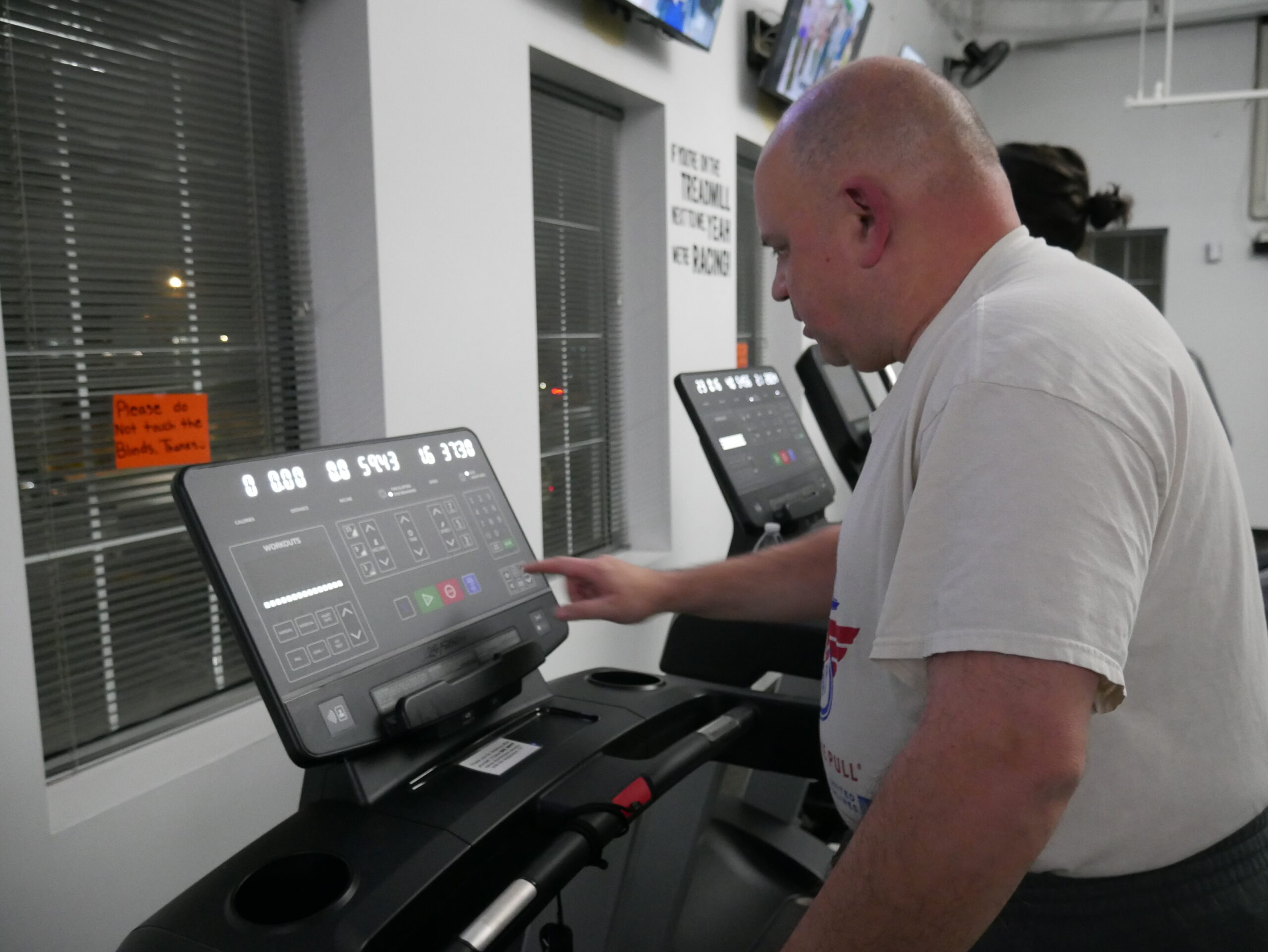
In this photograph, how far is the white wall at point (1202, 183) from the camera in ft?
20.9

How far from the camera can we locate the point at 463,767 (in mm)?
1127

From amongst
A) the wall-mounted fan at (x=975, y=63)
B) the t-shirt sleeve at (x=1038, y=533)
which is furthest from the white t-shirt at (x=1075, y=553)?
the wall-mounted fan at (x=975, y=63)

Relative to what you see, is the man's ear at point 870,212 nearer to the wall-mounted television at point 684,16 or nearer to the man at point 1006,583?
the man at point 1006,583

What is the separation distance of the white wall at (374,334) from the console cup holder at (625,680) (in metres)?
0.76

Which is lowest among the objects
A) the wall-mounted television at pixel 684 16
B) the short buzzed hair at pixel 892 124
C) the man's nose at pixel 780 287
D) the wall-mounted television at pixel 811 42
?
the man's nose at pixel 780 287

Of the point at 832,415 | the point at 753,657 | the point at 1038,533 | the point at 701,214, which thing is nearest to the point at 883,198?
the point at 1038,533

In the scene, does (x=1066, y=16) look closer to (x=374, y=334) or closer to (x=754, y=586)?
(x=374, y=334)

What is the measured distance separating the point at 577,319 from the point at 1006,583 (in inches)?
101

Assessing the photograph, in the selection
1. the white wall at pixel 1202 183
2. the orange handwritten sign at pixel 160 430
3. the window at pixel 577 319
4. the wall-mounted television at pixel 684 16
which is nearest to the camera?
the orange handwritten sign at pixel 160 430

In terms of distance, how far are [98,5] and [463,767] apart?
1439mm

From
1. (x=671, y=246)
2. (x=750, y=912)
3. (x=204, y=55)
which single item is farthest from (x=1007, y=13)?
(x=750, y=912)

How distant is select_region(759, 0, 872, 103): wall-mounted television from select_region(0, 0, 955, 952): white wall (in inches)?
35.4

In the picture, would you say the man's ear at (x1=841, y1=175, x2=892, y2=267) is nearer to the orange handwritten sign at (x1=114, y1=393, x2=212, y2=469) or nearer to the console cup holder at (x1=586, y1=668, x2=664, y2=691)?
the console cup holder at (x1=586, y1=668, x2=664, y2=691)

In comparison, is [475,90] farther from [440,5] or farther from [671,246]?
[671,246]
